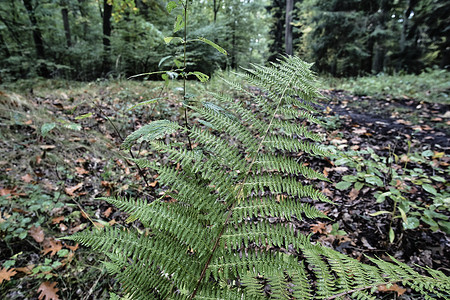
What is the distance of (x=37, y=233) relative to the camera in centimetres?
208

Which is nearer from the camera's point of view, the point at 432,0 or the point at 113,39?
the point at 113,39

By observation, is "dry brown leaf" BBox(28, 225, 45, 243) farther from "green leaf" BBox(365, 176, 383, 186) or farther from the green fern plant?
"green leaf" BBox(365, 176, 383, 186)

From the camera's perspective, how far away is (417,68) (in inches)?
435

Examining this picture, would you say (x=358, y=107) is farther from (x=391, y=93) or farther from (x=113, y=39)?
(x=113, y=39)

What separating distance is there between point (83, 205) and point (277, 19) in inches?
693

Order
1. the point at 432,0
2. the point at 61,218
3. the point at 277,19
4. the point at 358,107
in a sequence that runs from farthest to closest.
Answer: the point at 277,19 < the point at 432,0 < the point at 358,107 < the point at 61,218

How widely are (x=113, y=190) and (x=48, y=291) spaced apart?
1173 millimetres

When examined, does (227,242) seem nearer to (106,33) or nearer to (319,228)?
(319,228)

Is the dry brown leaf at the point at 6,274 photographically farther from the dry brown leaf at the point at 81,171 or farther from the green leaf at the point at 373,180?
the green leaf at the point at 373,180

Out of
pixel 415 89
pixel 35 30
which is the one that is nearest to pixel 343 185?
pixel 415 89

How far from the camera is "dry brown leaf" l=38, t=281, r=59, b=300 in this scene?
1677 millimetres

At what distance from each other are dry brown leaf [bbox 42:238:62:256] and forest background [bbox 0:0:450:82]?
5.70 meters

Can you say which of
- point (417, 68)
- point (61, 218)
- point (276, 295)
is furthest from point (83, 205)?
point (417, 68)

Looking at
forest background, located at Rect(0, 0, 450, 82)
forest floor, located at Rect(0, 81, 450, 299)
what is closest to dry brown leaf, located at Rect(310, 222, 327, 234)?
forest floor, located at Rect(0, 81, 450, 299)
